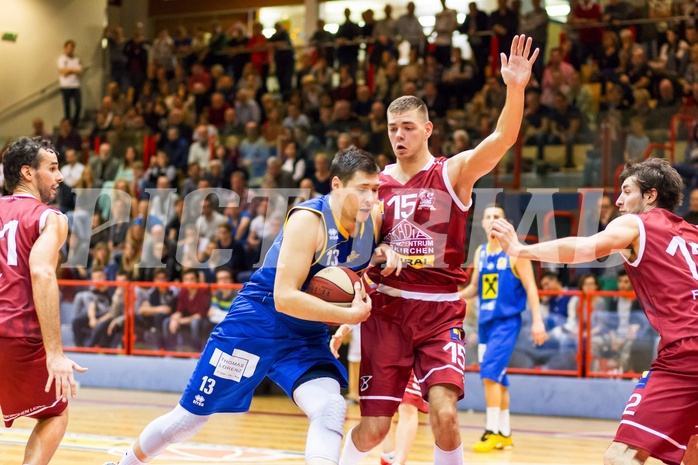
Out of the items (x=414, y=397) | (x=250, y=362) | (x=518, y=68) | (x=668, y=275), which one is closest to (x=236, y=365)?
(x=250, y=362)

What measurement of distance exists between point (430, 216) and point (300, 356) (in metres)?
1.10

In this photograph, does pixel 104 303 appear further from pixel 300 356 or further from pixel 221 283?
pixel 300 356

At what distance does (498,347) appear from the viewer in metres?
8.66

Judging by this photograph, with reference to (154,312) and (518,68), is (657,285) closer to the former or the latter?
(518,68)

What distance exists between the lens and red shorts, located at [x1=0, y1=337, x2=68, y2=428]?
505 centimetres

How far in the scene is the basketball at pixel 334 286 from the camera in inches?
196

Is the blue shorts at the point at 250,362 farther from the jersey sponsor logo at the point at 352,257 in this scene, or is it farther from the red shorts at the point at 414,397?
the red shorts at the point at 414,397

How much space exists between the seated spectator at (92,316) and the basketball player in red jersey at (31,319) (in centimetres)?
750

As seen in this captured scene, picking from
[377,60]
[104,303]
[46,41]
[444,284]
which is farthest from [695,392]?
[46,41]

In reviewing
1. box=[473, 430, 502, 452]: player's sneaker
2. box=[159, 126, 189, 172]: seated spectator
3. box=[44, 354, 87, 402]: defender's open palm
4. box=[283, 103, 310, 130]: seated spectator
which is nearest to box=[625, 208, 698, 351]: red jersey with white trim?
box=[44, 354, 87, 402]: defender's open palm

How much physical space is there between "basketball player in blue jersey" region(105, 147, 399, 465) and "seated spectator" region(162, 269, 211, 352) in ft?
21.8

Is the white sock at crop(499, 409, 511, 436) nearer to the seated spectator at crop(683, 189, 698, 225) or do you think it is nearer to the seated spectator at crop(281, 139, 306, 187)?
the seated spectator at crop(683, 189, 698, 225)

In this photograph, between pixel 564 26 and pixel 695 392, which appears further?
pixel 564 26

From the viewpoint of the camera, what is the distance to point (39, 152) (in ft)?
17.4
